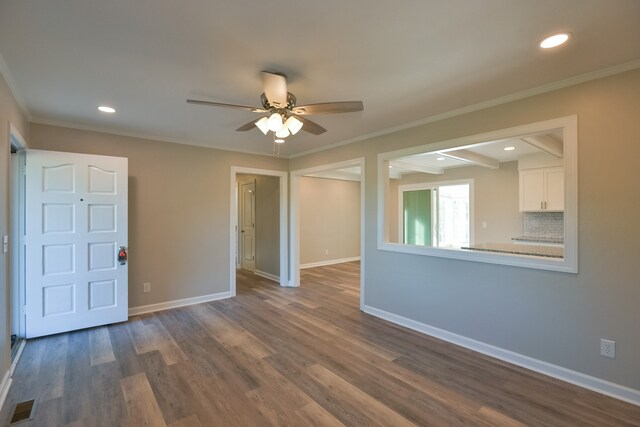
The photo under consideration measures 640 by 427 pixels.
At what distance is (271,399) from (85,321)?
276cm

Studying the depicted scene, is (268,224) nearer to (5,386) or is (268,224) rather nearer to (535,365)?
(5,386)

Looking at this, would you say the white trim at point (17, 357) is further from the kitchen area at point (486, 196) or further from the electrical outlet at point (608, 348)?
the electrical outlet at point (608, 348)

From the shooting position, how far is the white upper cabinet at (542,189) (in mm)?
4957

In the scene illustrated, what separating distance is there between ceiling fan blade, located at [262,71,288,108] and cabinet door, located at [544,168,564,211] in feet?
16.0

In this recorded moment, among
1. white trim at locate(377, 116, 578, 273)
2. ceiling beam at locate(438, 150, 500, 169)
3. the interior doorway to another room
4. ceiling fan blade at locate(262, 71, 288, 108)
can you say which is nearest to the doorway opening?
the interior doorway to another room

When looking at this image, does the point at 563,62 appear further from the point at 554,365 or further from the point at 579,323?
the point at 554,365

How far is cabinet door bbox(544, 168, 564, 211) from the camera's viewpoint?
4.93m

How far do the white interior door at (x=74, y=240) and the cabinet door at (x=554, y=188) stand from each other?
21.2ft

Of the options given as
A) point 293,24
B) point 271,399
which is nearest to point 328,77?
point 293,24

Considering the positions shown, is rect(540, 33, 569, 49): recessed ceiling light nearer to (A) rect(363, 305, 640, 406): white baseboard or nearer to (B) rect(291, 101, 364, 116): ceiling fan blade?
(B) rect(291, 101, 364, 116): ceiling fan blade

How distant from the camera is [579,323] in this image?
8.09ft

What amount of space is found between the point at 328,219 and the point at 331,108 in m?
5.76

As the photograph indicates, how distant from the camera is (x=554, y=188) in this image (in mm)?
4984

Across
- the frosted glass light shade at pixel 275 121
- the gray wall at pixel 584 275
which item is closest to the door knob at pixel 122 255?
the frosted glass light shade at pixel 275 121
